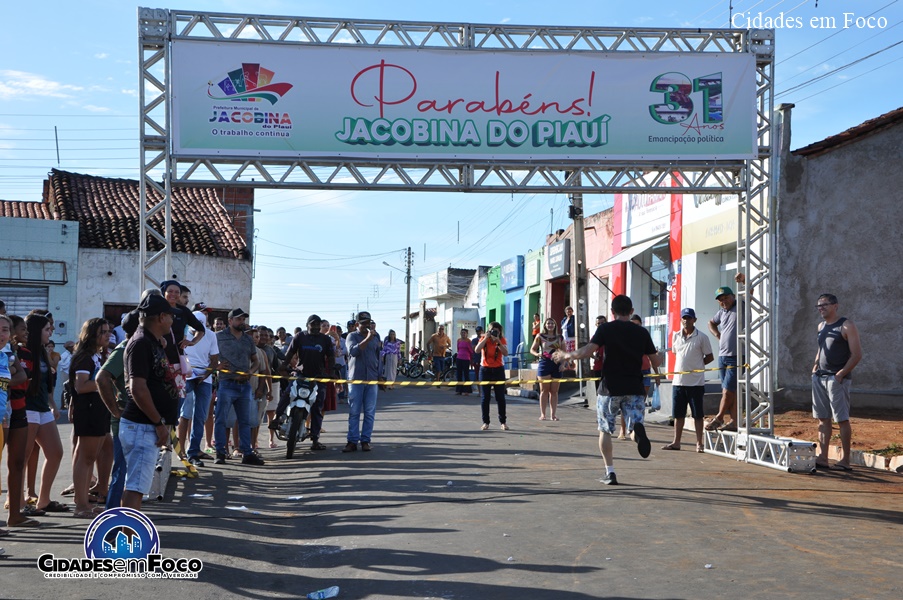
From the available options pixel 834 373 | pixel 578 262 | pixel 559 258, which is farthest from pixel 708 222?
pixel 559 258

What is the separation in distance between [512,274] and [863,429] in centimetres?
3107

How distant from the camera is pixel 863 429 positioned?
15062 mm

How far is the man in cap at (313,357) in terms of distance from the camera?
530 inches

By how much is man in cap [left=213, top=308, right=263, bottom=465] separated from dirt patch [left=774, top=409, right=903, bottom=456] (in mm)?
7937

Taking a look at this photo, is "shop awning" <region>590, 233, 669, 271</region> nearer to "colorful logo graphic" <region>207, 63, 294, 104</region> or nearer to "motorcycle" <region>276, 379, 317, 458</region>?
"motorcycle" <region>276, 379, 317, 458</region>

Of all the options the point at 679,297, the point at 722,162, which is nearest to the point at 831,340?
the point at 722,162

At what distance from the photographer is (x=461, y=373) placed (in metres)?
28.1

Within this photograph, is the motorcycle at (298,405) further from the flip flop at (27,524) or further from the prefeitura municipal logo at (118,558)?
the prefeitura municipal logo at (118,558)

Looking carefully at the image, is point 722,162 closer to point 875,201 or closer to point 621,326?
point 621,326

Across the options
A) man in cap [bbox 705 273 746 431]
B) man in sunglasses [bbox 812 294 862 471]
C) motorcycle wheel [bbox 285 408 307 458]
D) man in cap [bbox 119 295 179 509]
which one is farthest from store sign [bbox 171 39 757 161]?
man in cap [bbox 119 295 179 509]

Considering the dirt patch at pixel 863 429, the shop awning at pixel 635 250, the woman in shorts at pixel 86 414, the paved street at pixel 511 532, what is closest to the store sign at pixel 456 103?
the paved street at pixel 511 532

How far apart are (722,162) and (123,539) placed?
10.2m

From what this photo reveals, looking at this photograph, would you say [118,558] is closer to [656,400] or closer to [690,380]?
[690,380]

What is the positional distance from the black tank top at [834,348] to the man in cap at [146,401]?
26.9 feet
